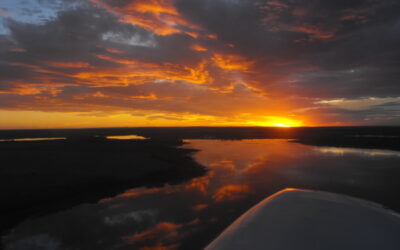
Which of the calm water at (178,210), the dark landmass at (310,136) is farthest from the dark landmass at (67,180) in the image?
the dark landmass at (310,136)

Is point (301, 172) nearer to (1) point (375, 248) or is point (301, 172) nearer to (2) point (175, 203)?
(2) point (175, 203)

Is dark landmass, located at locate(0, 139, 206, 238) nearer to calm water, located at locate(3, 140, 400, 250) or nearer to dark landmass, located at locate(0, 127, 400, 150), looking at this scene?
calm water, located at locate(3, 140, 400, 250)

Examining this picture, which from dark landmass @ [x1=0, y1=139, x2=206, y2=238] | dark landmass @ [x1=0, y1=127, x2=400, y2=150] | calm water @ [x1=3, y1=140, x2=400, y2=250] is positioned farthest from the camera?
dark landmass @ [x1=0, y1=127, x2=400, y2=150]

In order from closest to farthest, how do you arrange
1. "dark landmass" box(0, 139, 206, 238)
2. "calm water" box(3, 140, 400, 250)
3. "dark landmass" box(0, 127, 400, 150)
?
"calm water" box(3, 140, 400, 250) < "dark landmass" box(0, 139, 206, 238) < "dark landmass" box(0, 127, 400, 150)

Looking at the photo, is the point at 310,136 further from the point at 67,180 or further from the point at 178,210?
the point at 67,180

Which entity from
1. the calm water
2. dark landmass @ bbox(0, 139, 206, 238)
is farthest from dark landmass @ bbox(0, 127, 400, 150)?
dark landmass @ bbox(0, 139, 206, 238)

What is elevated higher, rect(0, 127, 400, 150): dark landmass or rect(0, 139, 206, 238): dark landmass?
rect(0, 127, 400, 150): dark landmass

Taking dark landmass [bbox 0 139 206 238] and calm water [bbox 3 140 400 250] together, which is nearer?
calm water [bbox 3 140 400 250]

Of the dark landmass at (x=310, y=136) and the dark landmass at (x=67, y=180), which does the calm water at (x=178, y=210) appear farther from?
the dark landmass at (x=310, y=136)

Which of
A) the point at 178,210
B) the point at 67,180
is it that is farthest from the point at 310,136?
the point at 67,180
